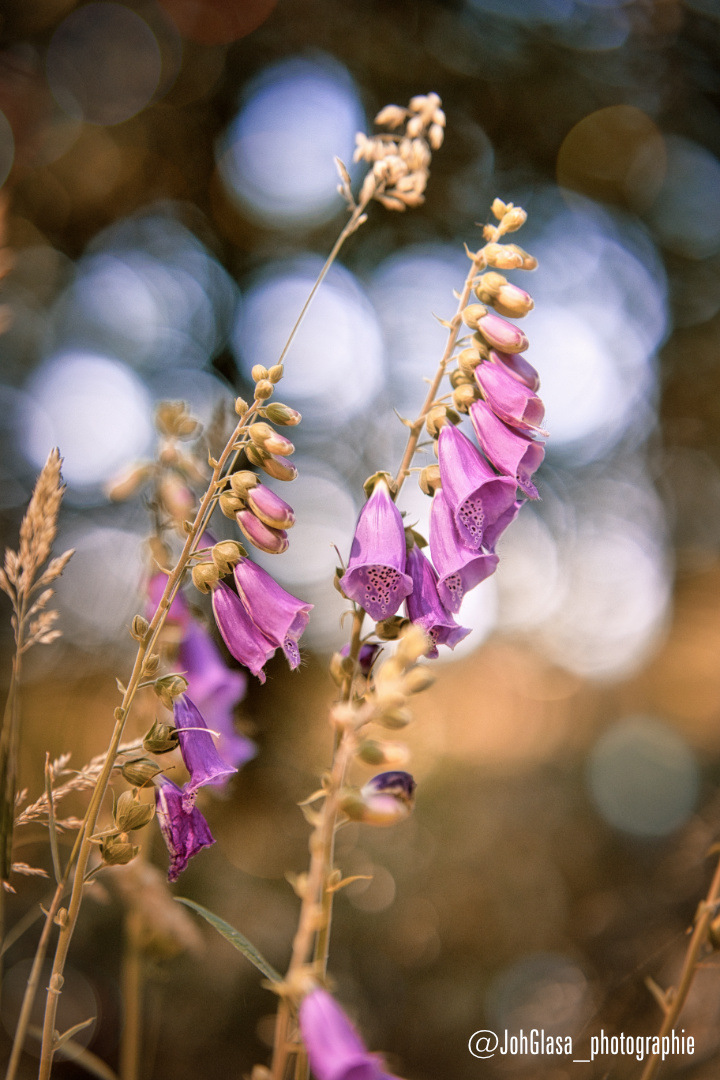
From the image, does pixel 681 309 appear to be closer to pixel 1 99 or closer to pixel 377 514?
pixel 1 99

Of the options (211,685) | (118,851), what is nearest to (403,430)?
(211,685)

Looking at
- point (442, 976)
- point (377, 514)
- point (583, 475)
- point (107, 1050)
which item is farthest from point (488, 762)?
point (377, 514)

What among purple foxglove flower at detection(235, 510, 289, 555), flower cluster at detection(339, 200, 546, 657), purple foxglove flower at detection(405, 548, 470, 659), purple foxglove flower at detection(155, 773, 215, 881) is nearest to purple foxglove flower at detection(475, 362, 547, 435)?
flower cluster at detection(339, 200, 546, 657)

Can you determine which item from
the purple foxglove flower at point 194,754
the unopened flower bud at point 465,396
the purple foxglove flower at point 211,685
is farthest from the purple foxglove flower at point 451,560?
the purple foxglove flower at point 211,685

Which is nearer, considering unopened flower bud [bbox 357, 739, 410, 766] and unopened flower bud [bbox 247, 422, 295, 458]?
unopened flower bud [bbox 357, 739, 410, 766]

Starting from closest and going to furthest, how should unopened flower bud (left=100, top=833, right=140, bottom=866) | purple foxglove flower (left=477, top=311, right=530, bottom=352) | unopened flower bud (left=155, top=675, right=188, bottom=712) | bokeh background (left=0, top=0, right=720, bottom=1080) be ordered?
1. unopened flower bud (left=100, top=833, right=140, bottom=866)
2. unopened flower bud (left=155, top=675, right=188, bottom=712)
3. purple foxglove flower (left=477, top=311, right=530, bottom=352)
4. bokeh background (left=0, top=0, right=720, bottom=1080)

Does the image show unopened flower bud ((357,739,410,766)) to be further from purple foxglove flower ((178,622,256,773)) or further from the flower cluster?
purple foxglove flower ((178,622,256,773))

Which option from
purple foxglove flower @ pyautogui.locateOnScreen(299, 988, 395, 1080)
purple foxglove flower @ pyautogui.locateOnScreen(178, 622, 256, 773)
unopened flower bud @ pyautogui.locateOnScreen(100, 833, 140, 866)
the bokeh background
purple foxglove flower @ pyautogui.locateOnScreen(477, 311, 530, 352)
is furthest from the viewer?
the bokeh background

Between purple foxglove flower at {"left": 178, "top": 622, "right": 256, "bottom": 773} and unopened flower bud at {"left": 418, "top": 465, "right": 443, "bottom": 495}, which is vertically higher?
unopened flower bud at {"left": 418, "top": 465, "right": 443, "bottom": 495}
